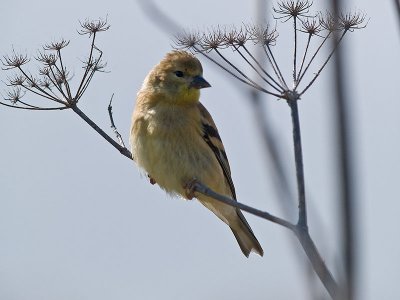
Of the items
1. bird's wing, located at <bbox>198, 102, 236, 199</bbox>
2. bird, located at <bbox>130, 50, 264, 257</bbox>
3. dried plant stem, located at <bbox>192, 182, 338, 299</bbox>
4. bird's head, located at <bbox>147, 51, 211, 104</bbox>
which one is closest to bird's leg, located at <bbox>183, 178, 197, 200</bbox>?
bird, located at <bbox>130, 50, 264, 257</bbox>

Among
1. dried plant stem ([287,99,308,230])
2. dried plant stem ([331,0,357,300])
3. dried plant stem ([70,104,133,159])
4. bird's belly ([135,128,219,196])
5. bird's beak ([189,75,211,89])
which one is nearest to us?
dried plant stem ([331,0,357,300])

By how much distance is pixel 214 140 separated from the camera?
6.59 meters

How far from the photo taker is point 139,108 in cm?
647

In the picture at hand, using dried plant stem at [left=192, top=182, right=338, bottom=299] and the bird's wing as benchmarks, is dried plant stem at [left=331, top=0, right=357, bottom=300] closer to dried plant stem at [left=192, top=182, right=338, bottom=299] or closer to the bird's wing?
dried plant stem at [left=192, top=182, right=338, bottom=299]

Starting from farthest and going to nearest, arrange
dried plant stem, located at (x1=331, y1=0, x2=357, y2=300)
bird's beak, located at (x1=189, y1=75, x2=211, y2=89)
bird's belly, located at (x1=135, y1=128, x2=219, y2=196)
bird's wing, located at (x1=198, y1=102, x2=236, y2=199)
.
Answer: bird's wing, located at (x1=198, y1=102, x2=236, y2=199), bird's beak, located at (x1=189, y1=75, x2=211, y2=89), bird's belly, located at (x1=135, y1=128, x2=219, y2=196), dried plant stem, located at (x1=331, y1=0, x2=357, y2=300)

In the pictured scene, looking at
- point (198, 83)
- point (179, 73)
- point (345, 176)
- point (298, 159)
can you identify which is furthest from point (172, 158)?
point (345, 176)

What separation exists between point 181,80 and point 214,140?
64 centimetres

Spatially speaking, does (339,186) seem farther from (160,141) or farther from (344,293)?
(160,141)

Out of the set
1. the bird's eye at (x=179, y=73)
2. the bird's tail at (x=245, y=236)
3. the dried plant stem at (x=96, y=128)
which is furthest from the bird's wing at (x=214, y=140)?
the dried plant stem at (x=96, y=128)

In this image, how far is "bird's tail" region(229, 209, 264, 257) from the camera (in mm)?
7109

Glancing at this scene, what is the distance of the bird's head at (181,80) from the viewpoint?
6445 mm

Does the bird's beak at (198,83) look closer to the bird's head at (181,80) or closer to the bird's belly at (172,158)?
the bird's head at (181,80)

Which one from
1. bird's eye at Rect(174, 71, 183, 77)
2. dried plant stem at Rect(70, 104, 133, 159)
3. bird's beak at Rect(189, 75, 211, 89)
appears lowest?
dried plant stem at Rect(70, 104, 133, 159)

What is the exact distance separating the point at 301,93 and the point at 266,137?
1.85 metres
